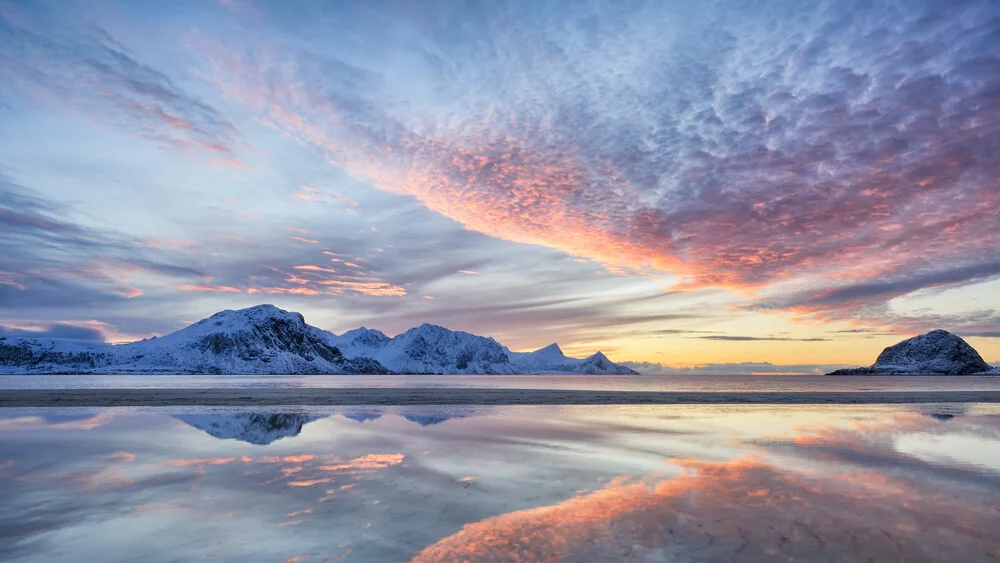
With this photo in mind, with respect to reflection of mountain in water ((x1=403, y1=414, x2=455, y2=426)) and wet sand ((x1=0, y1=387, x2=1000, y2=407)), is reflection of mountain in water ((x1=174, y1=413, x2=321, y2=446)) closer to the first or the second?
reflection of mountain in water ((x1=403, y1=414, x2=455, y2=426))

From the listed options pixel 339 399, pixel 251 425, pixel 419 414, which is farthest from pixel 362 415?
pixel 339 399

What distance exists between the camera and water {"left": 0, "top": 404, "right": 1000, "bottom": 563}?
8406mm

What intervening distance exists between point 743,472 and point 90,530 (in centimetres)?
1528

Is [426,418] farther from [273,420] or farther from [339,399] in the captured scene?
[339,399]

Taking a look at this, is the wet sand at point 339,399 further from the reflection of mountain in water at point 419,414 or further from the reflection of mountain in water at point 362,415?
the reflection of mountain in water at point 362,415

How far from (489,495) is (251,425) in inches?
740

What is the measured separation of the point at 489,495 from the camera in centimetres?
1212

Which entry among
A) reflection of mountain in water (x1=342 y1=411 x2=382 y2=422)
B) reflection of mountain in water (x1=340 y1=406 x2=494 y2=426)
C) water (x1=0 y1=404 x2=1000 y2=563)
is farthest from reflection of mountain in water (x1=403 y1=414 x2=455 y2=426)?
water (x1=0 y1=404 x2=1000 y2=563)

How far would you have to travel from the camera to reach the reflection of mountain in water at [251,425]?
870 inches

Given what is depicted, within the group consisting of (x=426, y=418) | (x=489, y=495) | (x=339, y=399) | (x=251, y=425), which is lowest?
(x=489, y=495)

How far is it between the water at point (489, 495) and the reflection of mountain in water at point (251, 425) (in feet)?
1.25

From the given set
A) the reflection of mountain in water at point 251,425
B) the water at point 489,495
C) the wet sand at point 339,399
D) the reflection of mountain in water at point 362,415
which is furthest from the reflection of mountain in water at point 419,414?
the wet sand at point 339,399

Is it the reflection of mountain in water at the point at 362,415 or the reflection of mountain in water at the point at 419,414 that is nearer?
the reflection of mountain in water at the point at 419,414

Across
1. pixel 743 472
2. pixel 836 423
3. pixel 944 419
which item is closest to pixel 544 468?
pixel 743 472
